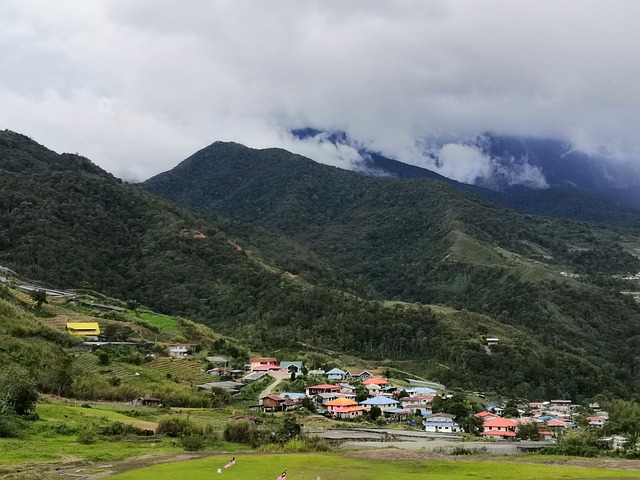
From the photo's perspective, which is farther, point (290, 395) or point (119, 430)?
point (290, 395)

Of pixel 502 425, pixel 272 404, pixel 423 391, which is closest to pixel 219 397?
pixel 272 404

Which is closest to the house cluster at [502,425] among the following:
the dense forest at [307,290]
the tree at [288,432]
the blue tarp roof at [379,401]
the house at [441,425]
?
the house at [441,425]

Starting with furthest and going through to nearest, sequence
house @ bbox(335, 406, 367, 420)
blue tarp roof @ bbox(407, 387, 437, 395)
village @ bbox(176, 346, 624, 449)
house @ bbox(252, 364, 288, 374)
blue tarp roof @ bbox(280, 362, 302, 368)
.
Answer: blue tarp roof @ bbox(280, 362, 302, 368)
house @ bbox(252, 364, 288, 374)
blue tarp roof @ bbox(407, 387, 437, 395)
house @ bbox(335, 406, 367, 420)
village @ bbox(176, 346, 624, 449)

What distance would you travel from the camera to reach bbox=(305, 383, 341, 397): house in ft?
213

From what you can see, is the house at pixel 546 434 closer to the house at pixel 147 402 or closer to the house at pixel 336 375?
the house at pixel 336 375

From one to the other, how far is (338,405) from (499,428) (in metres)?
14.9

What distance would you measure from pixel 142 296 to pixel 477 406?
6888 centimetres

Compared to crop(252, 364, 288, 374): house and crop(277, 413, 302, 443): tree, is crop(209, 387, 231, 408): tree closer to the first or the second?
crop(252, 364, 288, 374): house

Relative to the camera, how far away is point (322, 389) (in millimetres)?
65562

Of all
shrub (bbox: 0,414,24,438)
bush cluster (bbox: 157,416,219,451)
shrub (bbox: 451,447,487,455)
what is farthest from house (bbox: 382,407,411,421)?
shrub (bbox: 0,414,24,438)

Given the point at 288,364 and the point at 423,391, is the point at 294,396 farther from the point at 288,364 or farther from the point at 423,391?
the point at 288,364

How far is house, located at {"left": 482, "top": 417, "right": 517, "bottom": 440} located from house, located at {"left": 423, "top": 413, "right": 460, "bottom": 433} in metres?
2.70

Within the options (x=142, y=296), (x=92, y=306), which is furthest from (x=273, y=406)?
(x=142, y=296)

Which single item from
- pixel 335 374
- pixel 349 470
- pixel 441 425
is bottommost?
pixel 441 425
